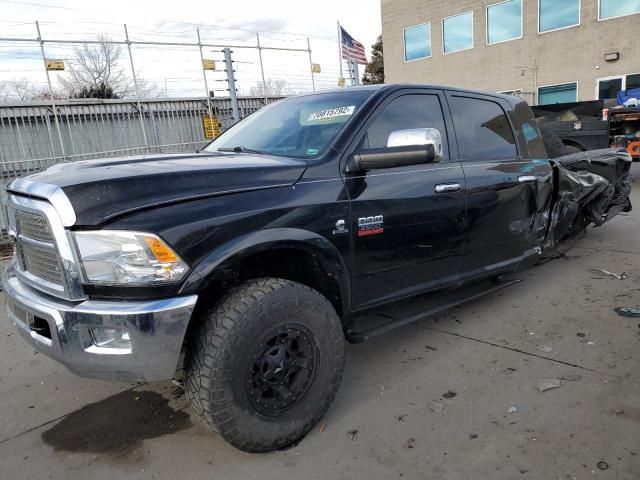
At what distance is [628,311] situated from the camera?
3967mm

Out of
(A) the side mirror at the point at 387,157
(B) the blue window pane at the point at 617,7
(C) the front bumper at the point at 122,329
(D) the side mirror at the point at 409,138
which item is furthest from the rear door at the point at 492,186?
(B) the blue window pane at the point at 617,7

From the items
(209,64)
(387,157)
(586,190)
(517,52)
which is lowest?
(586,190)

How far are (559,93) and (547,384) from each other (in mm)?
18381

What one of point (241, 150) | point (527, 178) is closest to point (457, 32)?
point (527, 178)

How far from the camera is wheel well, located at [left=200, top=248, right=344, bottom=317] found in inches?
93.0

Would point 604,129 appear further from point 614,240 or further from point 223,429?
point 223,429

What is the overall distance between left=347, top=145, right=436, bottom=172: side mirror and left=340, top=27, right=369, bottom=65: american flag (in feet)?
43.7

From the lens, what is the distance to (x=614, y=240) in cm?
636

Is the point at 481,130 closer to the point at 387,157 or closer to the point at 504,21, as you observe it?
the point at 387,157

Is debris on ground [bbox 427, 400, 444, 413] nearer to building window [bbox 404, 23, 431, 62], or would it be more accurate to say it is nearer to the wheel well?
the wheel well

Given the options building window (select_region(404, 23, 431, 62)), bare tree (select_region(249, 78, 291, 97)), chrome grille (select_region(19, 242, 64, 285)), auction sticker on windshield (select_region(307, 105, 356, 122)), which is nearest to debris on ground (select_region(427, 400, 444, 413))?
auction sticker on windshield (select_region(307, 105, 356, 122))

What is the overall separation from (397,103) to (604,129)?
8464 millimetres

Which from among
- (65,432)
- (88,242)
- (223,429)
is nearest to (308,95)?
(88,242)

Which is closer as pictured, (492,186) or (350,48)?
(492,186)
